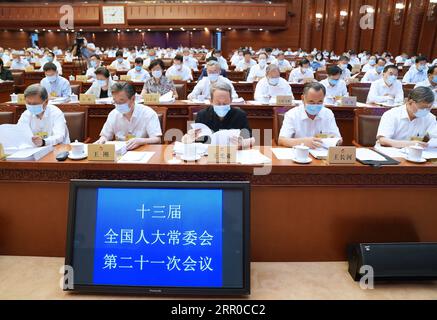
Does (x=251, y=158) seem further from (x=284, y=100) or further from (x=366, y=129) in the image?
(x=284, y=100)

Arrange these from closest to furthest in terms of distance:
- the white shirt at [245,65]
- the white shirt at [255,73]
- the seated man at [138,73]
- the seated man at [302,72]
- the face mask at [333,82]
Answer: the face mask at [333,82]
the seated man at [138,73]
the white shirt at [255,73]
the seated man at [302,72]
the white shirt at [245,65]

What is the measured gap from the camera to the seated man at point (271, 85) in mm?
4965

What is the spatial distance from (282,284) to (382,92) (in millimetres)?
4444

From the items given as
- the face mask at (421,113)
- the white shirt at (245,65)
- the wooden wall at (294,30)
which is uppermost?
the wooden wall at (294,30)

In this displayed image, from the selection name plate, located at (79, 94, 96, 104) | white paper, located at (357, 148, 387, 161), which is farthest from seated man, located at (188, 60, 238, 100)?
white paper, located at (357, 148, 387, 161)

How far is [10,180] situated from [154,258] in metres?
0.77

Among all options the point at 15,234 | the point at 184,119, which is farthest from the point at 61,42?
the point at 15,234

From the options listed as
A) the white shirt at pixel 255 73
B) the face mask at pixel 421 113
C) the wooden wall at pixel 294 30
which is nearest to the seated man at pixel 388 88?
the face mask at pixel 421 113

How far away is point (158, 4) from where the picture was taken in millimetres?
17312

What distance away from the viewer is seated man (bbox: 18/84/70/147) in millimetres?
2695

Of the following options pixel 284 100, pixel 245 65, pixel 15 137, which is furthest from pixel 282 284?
pixel 245 65

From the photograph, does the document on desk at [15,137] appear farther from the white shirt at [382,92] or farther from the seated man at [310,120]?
the white shirt at [382,92]
